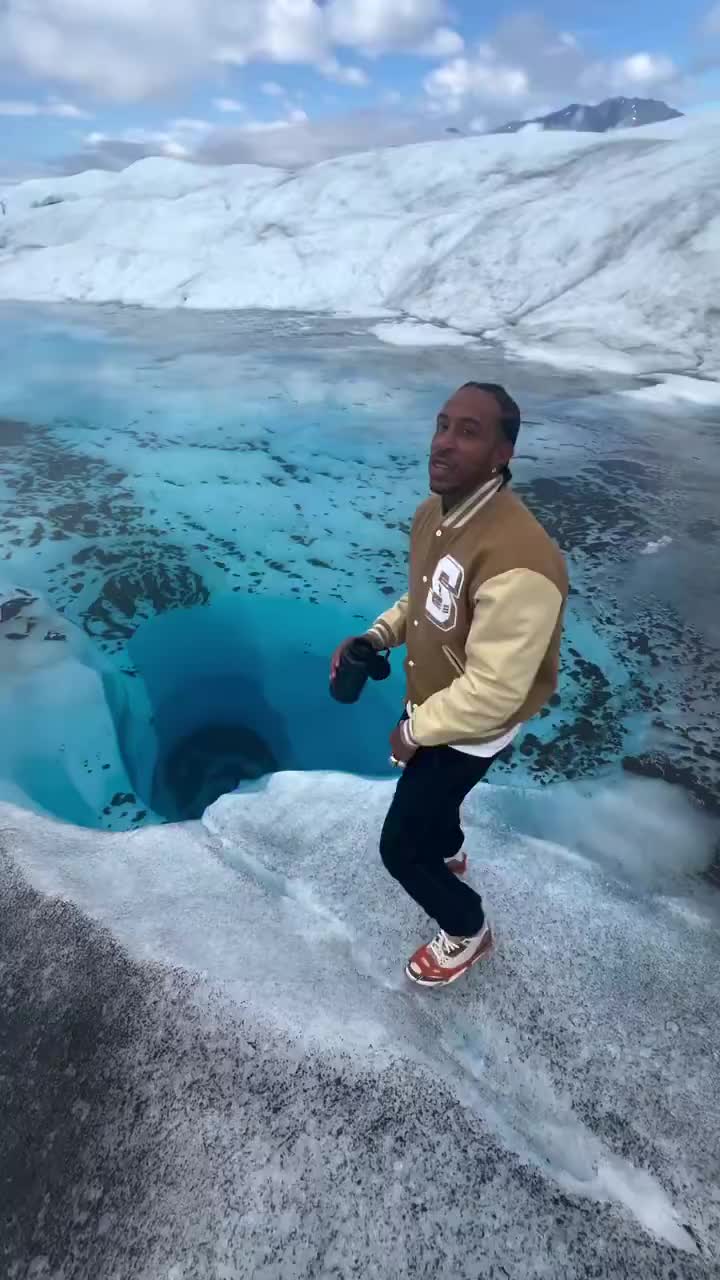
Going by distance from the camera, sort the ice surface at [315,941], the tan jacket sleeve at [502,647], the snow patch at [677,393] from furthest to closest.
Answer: the snow patch at [677,393] < the ice surface at [315,941] < the tan jacket sleeve at [502,647]

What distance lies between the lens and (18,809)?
2.87 metres

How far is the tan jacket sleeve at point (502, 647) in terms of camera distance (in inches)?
59.2

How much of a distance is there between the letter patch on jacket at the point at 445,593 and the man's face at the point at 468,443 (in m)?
0.17

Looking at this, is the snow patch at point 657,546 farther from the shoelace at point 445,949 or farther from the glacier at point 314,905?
the shoelace at point 445,949

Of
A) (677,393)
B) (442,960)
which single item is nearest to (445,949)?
(442,960)

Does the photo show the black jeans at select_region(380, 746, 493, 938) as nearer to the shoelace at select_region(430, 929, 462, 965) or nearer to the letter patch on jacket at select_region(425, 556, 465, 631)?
the shoelace at select_region(430, 929, 462, 965)

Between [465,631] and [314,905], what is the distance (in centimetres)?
123

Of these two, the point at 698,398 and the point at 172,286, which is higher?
the point at 172,286

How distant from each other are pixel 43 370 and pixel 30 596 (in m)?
7.48

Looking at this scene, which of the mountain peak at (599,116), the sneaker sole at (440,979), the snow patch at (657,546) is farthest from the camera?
the mountain peak at (599,116)

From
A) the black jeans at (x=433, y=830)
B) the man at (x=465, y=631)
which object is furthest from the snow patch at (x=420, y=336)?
the black jeans at (x=433, y=830)

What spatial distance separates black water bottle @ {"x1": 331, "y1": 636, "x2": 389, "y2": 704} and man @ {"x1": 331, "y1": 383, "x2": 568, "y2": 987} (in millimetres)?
129

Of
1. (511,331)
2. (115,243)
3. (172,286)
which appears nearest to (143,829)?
(511,331)

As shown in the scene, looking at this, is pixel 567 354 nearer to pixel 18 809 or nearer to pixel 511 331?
pixel 511 331
